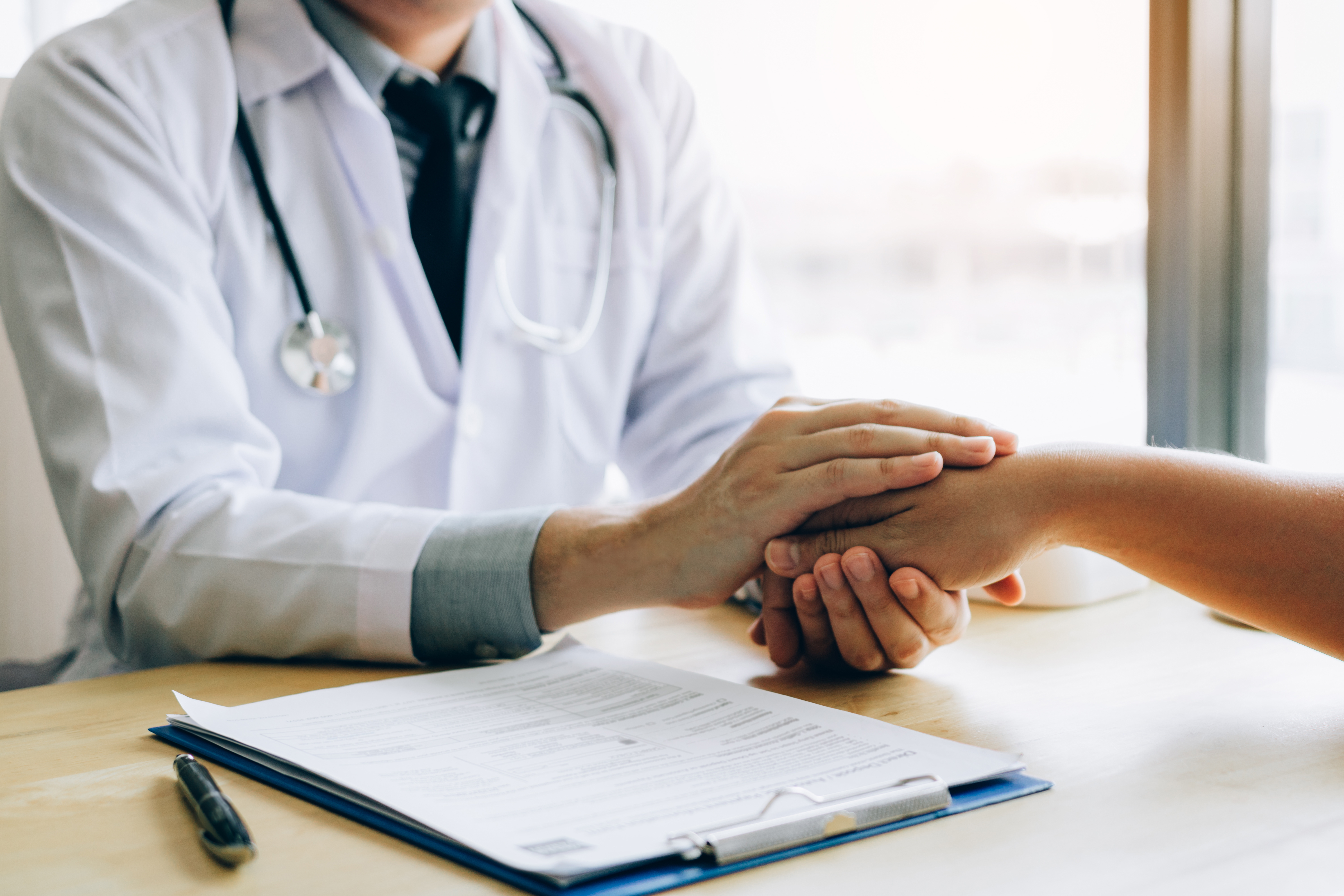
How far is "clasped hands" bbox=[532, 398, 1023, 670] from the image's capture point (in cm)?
77

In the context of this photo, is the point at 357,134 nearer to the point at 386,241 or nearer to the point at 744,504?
the point at 386,241

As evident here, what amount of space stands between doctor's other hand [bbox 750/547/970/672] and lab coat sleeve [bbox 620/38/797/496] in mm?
452

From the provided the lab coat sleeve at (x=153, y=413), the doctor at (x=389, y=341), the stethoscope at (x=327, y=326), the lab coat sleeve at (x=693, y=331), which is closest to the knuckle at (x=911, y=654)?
the doctor at (x=389, y=341)

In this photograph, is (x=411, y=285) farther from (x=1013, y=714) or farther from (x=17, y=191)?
(x=1013, y=714)

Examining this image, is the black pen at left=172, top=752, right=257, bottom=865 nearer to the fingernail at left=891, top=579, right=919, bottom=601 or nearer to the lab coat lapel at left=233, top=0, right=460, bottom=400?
the fingernail at left=891, top=579, right=919, bottom=601

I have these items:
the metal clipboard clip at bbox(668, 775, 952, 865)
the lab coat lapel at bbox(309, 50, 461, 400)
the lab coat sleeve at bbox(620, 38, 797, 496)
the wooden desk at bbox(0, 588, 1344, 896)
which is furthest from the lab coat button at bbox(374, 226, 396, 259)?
the metal clipboard clip at bbox(668, 775, 952, 865)

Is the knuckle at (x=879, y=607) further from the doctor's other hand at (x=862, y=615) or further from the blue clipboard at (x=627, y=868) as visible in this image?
the blue clipboard at (x=627, y=868)

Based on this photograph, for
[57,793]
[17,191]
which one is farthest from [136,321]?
[57,793]

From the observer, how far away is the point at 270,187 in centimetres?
109

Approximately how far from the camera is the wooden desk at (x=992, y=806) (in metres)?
0.45

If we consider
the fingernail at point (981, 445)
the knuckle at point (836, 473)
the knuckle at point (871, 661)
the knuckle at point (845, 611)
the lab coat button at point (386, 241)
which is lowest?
the knuckle at point (871, 661)

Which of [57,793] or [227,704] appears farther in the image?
[227,704]

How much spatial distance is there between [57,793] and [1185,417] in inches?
50.0

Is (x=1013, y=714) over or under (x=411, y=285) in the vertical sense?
under
